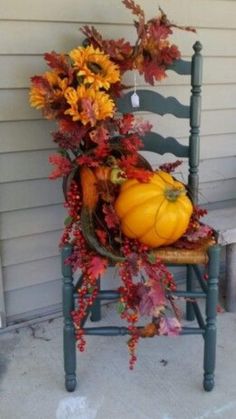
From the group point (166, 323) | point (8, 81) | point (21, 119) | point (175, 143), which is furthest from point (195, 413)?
point (8, 81)

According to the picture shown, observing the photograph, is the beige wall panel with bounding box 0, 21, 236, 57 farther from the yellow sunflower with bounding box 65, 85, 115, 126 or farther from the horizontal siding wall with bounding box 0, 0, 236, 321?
the yellow sunflower with bounding box 65, 85, 115, 126

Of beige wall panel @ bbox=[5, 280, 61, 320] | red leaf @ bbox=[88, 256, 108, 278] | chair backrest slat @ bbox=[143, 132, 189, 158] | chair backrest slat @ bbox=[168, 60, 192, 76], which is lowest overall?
beige wall panel @ bbox=[5, 280, 61, 320]

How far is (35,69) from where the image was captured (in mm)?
1759

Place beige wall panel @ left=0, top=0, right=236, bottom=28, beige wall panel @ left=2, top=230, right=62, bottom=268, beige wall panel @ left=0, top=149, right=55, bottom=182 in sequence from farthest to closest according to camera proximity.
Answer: beige wall panel @ left=2, top=230, right=62, bottom=268
beige wall panel @ left=0, top=149, right=55, bottom=182
beige wall panel @ left=0, top=0, right=236, bottom=28

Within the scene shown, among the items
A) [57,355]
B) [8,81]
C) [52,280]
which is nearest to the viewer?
[8,81]

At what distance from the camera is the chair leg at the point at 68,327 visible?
60.2 inches

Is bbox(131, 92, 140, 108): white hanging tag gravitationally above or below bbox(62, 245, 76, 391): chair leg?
above

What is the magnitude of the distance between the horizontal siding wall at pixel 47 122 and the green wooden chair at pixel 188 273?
0.74 ft

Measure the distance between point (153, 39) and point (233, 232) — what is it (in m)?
0.84

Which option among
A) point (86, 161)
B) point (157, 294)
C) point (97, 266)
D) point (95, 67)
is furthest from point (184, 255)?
point (95, 67)

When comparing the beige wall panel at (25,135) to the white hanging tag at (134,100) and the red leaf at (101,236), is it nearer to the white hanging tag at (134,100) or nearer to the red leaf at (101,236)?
the white hanging tag at (134,100)

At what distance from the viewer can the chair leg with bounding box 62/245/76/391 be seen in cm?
153

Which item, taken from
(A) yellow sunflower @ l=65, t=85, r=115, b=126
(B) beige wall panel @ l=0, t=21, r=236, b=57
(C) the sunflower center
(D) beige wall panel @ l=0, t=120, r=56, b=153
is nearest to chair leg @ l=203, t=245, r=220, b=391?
(A) yellow sunflower @ l=65, t=85, r=115, b=126

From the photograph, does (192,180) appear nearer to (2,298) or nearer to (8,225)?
(8,225)
